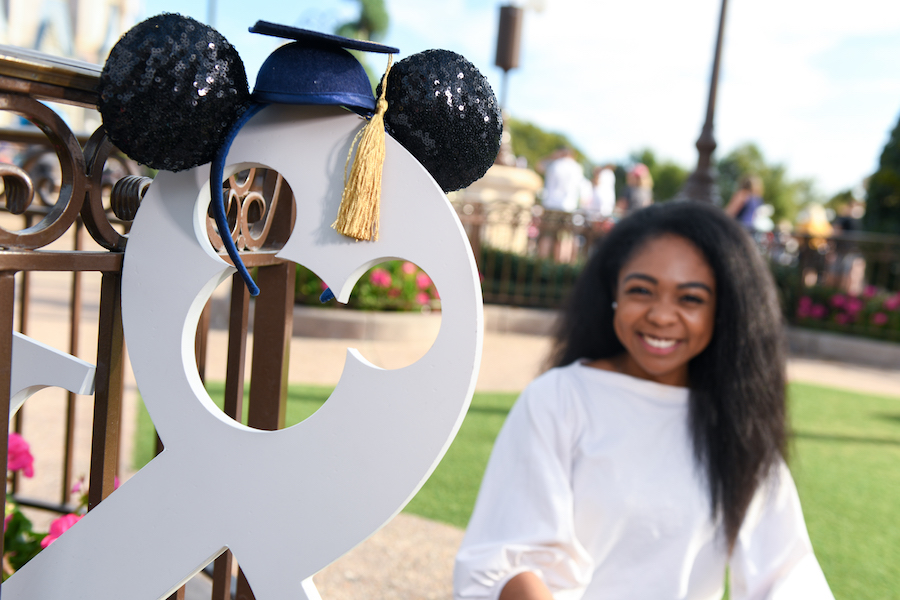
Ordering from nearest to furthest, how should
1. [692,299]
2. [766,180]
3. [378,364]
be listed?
[692,299] → [378,364] → [766,180]

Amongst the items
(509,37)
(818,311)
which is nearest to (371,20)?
(509,37)

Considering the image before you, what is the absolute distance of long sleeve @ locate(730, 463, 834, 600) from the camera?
180 centimetres

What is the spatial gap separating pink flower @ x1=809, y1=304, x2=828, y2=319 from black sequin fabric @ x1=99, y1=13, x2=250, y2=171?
30.4 ft

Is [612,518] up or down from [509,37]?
down

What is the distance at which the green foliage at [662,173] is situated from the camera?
64.2 meters

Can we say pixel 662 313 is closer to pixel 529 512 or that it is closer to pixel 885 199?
pixel 529 512

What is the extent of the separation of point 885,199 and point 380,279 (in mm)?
8849

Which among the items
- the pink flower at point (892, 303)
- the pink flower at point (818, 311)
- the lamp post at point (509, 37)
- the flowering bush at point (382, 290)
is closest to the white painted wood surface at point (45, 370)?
the flowering bush at point (382, 290)

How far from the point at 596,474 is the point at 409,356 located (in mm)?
4440

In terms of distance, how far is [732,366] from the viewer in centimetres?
197

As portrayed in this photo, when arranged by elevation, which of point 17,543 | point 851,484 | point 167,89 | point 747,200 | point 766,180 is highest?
point 766,180

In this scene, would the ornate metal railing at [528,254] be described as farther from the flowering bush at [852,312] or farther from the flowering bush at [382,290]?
the flowering bush at [852,312]

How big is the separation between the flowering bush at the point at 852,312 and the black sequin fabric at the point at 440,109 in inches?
352

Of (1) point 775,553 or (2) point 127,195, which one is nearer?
(2) point 127,195
